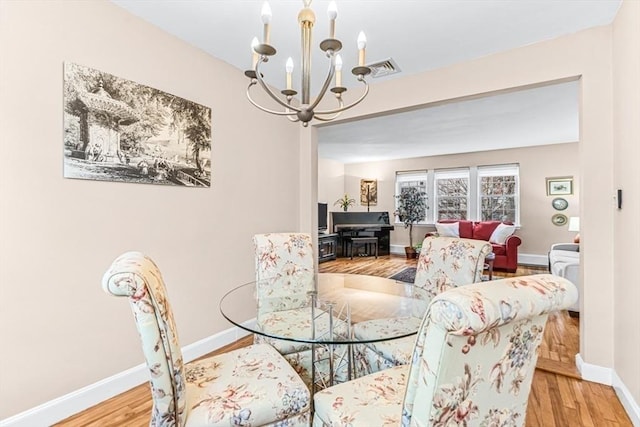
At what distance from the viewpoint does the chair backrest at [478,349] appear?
630 millimetres

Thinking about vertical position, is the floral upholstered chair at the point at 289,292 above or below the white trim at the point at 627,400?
above

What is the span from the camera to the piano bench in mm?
7180

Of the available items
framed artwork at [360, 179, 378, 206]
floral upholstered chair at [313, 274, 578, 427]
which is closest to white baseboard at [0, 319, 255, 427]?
floral upholstered chair at [313, 274, 578, 427]

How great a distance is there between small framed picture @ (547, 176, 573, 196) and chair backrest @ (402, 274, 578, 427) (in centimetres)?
673

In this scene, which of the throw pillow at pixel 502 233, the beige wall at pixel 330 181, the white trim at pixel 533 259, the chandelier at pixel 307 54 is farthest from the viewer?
the beige wall at pixel 330 181

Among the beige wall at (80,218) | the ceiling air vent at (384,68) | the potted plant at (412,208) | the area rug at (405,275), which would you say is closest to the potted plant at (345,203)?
the potted plant at (412,208)

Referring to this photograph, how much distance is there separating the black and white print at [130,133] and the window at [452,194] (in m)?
6.12

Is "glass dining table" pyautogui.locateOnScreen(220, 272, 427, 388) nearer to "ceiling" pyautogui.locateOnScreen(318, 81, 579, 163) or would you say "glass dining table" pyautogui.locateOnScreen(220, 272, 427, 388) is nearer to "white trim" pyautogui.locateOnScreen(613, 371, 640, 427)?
"white trim" pyautogui.locateOnScreen(613, 371, 640, 427)

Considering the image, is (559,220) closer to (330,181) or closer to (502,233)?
(502,233)

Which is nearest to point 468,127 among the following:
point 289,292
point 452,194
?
point 452,194

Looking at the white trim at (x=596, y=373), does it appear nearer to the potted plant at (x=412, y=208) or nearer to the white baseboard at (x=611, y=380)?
the white baseboard at (x=611, y=380)

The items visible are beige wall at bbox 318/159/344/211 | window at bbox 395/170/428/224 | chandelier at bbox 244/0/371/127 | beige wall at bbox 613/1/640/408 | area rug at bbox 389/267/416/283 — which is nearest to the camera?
chandelier at bbox 244/0/371/127

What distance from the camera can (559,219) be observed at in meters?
6.08

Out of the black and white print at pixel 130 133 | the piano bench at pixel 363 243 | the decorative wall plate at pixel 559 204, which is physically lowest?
the piano bench at pixel 363 243
